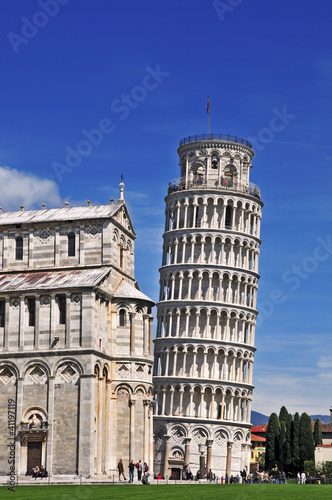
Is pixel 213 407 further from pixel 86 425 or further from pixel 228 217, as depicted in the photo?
pixel 86 425

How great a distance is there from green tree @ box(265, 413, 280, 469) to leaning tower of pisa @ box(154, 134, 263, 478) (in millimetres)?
9732

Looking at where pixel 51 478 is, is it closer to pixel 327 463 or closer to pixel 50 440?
pixel 50 440

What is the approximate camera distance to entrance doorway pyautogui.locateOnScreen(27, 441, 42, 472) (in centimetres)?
6794

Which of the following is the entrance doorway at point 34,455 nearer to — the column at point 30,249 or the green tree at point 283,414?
the column at point 30,249

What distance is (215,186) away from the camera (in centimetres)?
11425

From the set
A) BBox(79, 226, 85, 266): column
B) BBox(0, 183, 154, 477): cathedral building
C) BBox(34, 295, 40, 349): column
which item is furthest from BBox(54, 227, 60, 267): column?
A: BBox(34, 295, 40, 349): column

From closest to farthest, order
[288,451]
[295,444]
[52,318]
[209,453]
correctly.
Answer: [52,318] < [209,453] < [295,444] < [288,451]

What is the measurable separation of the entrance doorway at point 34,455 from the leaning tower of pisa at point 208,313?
39.4 m

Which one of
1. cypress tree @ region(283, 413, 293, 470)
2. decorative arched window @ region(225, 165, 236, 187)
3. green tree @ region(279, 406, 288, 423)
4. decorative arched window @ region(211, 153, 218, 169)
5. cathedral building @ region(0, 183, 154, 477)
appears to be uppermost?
decorative arched window @ region(211, 153, 218, 169)

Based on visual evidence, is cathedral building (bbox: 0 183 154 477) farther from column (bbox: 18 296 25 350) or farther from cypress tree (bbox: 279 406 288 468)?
cypress tree (bbox: 279 406 288 468)

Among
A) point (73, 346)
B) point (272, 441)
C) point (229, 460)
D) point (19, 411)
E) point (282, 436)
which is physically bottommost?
point (229, 460)

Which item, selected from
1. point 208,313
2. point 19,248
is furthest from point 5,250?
point 208,313

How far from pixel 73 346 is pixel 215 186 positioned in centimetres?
4978

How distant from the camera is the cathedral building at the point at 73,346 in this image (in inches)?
2675
